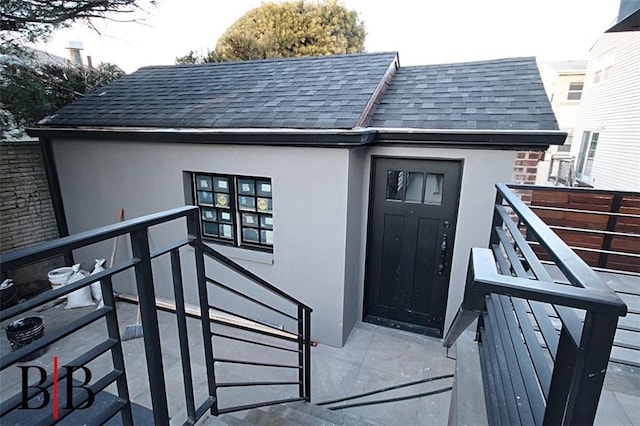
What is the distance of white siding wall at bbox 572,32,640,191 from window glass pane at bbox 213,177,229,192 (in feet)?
31.6

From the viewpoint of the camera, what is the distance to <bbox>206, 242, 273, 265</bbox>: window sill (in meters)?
4.34

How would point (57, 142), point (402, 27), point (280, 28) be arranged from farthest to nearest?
point (402, 27)
point (280, 28)
point (57, 142)

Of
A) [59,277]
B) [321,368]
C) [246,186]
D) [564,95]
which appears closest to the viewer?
[321,368]

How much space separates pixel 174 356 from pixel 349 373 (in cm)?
212

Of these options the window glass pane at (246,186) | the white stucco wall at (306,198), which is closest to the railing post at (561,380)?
the white stucco wall at (306,198)

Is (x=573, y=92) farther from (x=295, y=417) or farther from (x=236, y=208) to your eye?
(x=295, y=417)

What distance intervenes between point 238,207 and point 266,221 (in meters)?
0.46

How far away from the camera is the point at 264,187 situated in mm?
4297

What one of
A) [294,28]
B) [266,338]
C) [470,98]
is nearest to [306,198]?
[266,338]

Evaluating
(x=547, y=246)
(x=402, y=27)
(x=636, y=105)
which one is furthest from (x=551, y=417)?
(x=402, y=27)

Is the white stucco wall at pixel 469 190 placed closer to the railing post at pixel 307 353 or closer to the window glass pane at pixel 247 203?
the railing post at pixel 307 353

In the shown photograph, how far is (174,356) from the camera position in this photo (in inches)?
152

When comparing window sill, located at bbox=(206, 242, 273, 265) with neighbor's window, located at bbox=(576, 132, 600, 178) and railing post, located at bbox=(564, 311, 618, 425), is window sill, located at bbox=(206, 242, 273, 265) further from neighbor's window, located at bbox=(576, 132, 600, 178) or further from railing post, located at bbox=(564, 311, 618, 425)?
neighbor's window, located at bbox=(576, 132, 600, 178)

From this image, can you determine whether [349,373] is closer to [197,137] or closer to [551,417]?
[551,417]
